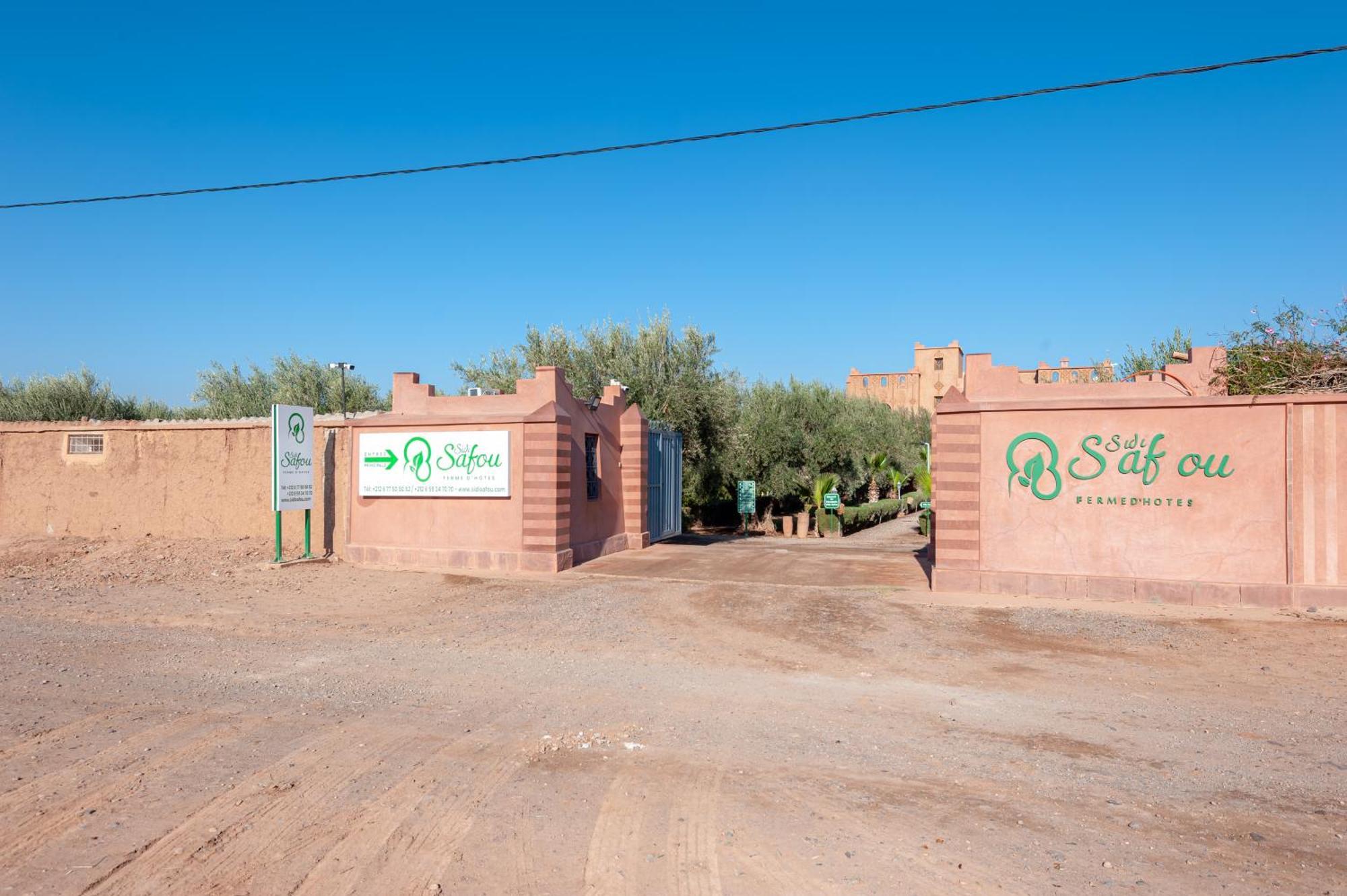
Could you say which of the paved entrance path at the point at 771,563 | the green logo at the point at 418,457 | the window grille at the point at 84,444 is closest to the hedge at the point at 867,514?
the paved entrance path at the point at 771,563

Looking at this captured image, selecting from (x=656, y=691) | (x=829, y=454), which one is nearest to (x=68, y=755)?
(x=656, y=691)

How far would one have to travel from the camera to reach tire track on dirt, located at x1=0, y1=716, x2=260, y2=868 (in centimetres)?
451

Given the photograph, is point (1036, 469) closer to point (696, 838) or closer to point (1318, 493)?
point (1318, 493)

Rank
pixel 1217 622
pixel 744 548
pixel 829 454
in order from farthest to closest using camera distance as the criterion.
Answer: pixel 829 454
pixel 744 548
pixel 1217 622

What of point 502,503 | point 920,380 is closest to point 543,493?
point 502,503

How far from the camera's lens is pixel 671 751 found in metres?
5.96

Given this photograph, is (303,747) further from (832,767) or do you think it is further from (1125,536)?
(1125,536)

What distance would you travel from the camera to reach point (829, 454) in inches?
1185

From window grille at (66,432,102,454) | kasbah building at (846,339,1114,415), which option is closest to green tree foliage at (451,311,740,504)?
window grille at (66,432,102,454)

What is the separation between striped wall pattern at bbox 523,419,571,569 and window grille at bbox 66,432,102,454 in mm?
9665

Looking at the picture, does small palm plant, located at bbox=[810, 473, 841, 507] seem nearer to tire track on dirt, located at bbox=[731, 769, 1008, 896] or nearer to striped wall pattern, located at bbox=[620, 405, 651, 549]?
striped wall pattern, located at bbox=[620, 405, 651, 549]

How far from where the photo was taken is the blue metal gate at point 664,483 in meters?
20.2

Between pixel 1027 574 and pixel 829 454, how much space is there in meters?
17.6

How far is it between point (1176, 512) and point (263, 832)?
11.9 meters
